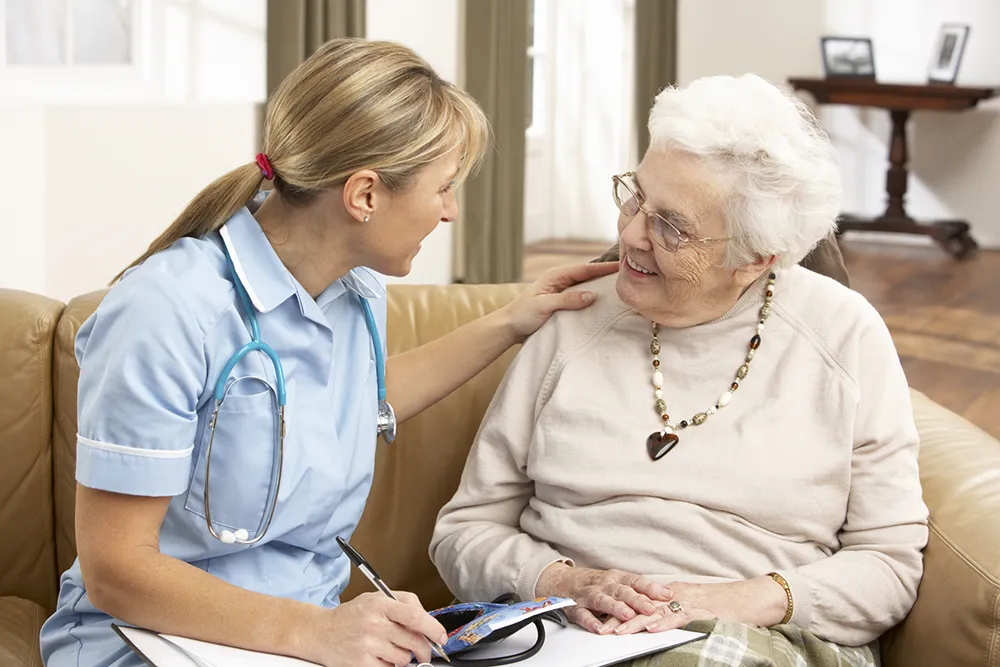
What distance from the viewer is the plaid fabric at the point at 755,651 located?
147cm

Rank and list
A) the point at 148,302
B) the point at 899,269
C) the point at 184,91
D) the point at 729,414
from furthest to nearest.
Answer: the point at 899,269 → the point at 184,91 → the point at 729,414 → the point at 148,302

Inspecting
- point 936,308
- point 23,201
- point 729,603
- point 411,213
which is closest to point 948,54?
point 936,308

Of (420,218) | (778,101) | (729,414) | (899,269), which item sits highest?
(778,101)

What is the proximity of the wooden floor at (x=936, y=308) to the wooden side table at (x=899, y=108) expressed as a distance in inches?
6.2

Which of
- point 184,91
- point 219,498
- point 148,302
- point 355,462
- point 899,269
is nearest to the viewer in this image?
point 148,302

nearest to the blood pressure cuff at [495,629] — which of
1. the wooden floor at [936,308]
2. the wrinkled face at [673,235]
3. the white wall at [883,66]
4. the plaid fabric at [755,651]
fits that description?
the plaid fabric at [755,651]

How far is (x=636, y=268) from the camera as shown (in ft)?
5.70

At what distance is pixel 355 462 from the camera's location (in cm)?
163

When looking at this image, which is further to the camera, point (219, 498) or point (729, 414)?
point (729, 414)

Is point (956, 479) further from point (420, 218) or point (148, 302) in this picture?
point (148, 302)

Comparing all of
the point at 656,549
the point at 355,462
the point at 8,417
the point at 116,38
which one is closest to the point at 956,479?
the point at 656,549

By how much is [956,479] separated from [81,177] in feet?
8.77

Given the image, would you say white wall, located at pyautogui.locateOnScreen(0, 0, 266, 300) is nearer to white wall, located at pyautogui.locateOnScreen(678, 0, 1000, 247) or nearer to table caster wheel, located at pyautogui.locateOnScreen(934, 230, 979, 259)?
white wall, located at pyautogui.locateOnScreen(678, 0, 1000, 247)

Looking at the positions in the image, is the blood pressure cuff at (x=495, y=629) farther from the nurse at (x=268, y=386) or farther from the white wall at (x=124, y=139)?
the white wall at (x=124, y=139)
